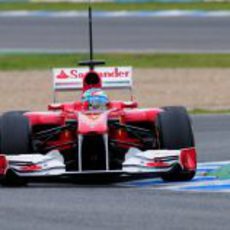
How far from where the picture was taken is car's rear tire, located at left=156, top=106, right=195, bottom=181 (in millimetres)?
12781

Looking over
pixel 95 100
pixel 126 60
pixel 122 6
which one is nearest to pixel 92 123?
pixel 95 100

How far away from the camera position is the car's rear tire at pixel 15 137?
1267 centimetres

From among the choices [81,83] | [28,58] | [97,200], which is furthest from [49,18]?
[97,200]

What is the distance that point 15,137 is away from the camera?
12711 millimetres

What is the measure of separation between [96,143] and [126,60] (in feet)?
Result: 56.4

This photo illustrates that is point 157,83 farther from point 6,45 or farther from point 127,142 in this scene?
point 127,142

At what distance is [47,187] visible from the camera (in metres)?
12.6

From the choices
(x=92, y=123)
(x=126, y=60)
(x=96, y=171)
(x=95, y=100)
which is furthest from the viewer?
(x=126, y=60)

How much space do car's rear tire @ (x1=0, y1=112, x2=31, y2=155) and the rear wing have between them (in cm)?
181

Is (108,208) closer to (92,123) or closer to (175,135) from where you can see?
(92,123)

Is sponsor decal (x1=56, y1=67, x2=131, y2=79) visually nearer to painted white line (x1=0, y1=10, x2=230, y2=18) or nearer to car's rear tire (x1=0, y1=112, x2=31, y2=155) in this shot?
car's rear tire (x1=0, y1=112, x2=31, y2=155)

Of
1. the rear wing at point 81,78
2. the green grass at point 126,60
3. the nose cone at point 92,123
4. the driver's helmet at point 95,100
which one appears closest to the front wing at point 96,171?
the nose cone at point 92,123

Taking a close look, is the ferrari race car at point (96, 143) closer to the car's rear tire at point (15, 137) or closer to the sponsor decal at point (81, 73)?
the car's rear tire at point (15, 137)

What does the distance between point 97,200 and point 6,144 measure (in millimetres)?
1536
